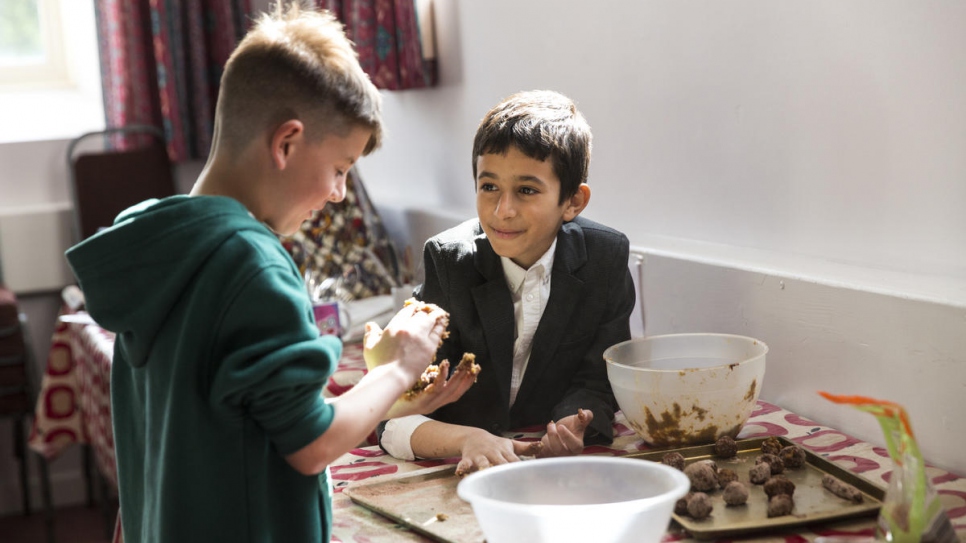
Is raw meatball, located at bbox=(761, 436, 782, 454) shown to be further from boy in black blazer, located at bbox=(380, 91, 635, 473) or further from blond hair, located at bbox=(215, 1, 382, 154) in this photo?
blond hair, located at bbox=(215, 1, 382, 154)

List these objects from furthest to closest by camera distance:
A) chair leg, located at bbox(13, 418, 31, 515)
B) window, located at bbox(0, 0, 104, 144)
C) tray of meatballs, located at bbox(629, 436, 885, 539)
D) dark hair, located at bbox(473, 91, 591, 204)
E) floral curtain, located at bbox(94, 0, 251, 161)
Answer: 1. window, located at bbox(0, 0, 104, 144)
2. floral curtain, located at bbox(94, 0, 251, 161)
3. chair leg, located at bbox(13, 418, 31, 515)
4. dark hair, located at bbox(473, 91, 591, 204)
5. tray of meatballs, located at bbox(629, 436, 885, 539)

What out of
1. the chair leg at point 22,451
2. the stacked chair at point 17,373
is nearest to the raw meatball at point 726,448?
the stacked chair at point 17,373

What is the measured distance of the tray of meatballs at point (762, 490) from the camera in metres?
0.87

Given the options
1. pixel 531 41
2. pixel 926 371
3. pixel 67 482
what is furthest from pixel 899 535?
pixel 67 482

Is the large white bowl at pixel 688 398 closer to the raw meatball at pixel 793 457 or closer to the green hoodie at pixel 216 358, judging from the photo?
the raw meatball at pixel 793 457

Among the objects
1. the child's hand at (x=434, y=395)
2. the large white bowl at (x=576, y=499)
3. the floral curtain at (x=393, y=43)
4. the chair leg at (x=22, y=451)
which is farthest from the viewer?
the chair leg at (x=22, y=451)

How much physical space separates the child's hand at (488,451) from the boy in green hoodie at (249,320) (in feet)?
0.60

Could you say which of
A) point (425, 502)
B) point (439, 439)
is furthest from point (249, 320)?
point (439, 439)

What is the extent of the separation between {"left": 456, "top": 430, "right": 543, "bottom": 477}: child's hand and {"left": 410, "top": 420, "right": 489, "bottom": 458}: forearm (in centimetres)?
1

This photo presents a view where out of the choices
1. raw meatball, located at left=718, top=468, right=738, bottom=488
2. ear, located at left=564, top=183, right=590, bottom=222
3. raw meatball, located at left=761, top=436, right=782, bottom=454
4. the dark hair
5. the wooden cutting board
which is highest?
the dark hair

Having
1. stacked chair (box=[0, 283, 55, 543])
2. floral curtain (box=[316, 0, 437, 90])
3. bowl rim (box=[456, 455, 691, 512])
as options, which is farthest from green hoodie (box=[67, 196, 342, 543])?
stacked chair (box=[0, 283, 55, 543])

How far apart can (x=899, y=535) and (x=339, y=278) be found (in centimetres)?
182

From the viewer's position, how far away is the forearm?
1116 millimetres

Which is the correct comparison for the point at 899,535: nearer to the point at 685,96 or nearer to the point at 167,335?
the point at 167,335
